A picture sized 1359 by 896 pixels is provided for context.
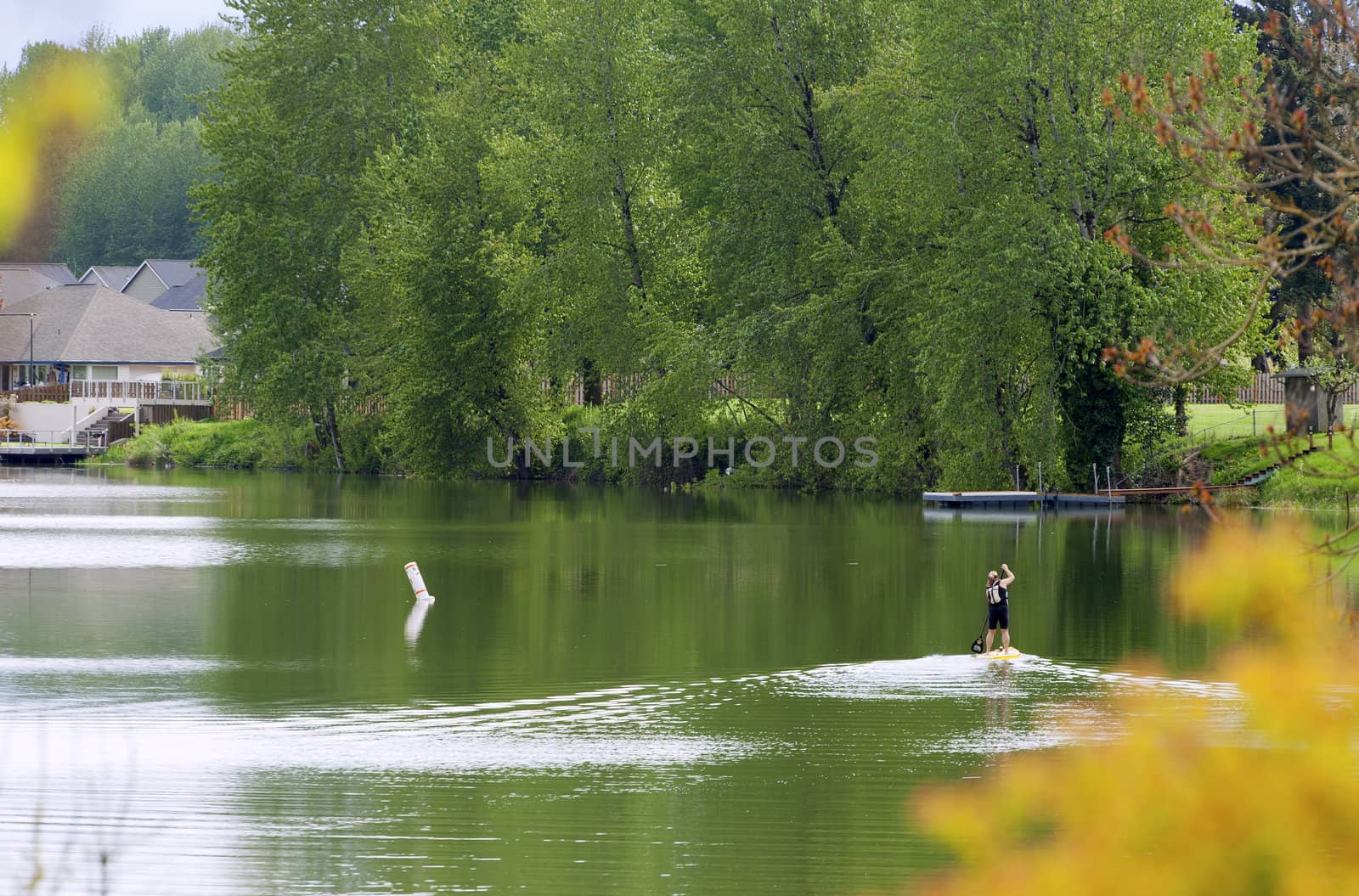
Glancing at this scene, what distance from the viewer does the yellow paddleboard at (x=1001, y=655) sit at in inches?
891

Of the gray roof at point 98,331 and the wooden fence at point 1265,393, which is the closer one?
the wooden fence at point 1265,393

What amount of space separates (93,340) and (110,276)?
98.8 feet

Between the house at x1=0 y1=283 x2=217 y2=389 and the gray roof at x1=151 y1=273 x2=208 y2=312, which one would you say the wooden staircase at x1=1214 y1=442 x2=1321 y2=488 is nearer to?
the house at x1=0 y1=283 x2=217 y2=389

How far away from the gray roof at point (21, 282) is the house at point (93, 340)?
19140 millimetres

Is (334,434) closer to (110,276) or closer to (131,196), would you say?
(110,276)

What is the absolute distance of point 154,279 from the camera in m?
129

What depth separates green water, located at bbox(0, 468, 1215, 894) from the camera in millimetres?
12773

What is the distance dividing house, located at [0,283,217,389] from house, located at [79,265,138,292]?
20537mm

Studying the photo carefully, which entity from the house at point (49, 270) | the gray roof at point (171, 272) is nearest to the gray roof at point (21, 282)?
the house at point (49, 270)

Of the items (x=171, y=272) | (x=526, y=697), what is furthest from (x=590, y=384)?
(x=171, y=272)

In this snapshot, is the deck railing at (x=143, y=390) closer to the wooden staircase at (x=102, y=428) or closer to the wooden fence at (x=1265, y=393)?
the wooden staircase at (x=102, y=428)

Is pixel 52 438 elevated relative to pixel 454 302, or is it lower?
lower

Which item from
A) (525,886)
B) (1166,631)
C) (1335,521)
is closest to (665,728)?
(525,886)

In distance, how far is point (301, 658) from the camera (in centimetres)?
2255
